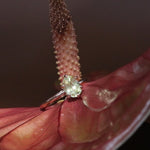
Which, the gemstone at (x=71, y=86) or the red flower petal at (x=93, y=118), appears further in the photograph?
the gemstone at (x=71, y=86)

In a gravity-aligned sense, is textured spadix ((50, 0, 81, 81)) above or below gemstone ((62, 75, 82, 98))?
above

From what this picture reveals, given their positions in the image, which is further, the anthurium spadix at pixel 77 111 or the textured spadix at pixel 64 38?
the textured spadix at pixel 64 38

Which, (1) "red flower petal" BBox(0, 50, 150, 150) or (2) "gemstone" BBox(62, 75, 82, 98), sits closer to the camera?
(1) "red flower petal" BBox(0, 50, 150, 150)

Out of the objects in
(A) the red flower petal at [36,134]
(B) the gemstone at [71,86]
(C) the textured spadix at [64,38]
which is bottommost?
(A) the red flower petal at [36,134]

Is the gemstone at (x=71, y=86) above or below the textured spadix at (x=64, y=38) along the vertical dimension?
below

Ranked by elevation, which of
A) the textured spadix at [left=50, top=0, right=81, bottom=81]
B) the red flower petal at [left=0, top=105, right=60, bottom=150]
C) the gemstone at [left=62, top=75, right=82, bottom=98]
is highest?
the textured spadix at [left=50, top=0, right=81, bottom=81]
